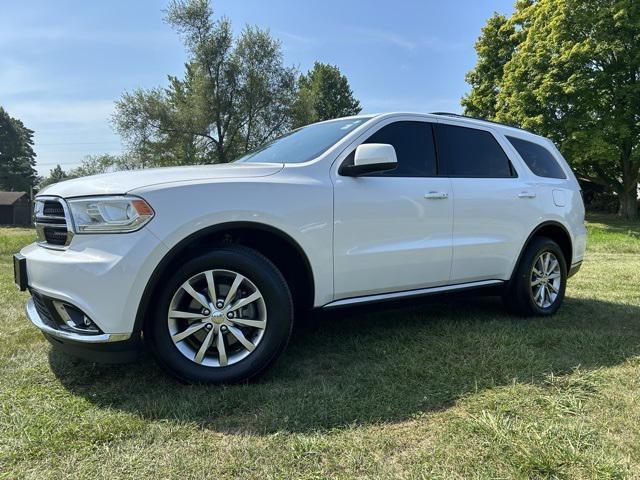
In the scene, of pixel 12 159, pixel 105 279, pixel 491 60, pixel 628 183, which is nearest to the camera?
pixel 105 279

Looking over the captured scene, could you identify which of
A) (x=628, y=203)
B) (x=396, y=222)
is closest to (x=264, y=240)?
(x=396, y=222)

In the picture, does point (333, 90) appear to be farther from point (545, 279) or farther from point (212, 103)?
point (545, 279)

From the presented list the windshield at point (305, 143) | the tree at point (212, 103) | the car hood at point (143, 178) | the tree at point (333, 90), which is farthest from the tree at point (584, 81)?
the tree at point (333, 90)

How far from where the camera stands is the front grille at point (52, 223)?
277cm

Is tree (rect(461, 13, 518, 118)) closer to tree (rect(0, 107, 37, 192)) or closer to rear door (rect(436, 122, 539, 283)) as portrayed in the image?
rear door (rect(436, 122, 539, 283))

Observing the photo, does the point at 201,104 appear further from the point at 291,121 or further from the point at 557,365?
the point at 557,365

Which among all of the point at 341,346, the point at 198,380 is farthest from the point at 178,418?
the point at 341,346

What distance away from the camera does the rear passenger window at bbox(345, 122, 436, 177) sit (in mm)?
3633

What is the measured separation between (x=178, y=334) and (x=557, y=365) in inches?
96.6

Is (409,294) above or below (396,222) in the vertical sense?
below

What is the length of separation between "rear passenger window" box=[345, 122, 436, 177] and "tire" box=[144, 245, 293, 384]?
1.28 metres

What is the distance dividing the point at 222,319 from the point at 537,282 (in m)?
3.14

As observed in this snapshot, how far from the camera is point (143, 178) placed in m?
2.80

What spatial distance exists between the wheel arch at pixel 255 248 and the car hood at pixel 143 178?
1.09 feet
